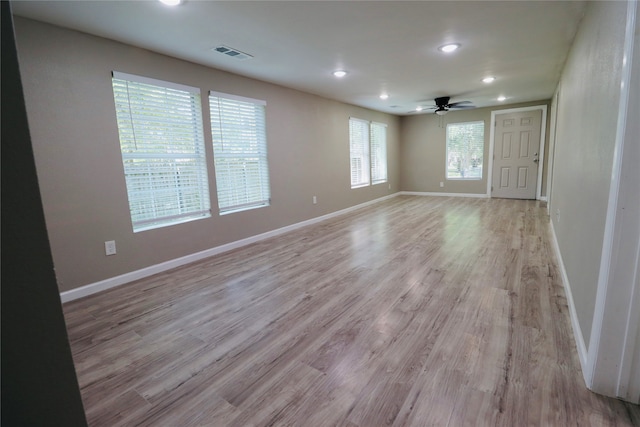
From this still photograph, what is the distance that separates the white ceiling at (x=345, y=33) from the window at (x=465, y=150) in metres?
3.27

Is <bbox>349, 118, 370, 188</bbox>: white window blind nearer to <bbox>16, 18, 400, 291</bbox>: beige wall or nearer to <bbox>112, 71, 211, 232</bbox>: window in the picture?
<bbox>16, 18, 400, 291</bbox>: beige wall

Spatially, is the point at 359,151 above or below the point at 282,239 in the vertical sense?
above

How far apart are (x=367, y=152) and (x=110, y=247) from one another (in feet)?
18.3

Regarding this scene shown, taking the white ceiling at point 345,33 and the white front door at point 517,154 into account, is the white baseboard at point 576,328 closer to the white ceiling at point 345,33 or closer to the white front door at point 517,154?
the white ceiling at point 345,33

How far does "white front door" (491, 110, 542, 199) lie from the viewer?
6895 mm

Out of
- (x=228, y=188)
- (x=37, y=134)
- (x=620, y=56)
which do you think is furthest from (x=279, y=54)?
(x=620, y=56)

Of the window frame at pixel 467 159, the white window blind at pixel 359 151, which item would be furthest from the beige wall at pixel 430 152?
the white window blind at pixel 359 151

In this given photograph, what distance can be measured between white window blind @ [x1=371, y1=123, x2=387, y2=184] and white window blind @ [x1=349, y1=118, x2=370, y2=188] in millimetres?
310

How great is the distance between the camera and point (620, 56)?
137 centimetres

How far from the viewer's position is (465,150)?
7805 millimetres

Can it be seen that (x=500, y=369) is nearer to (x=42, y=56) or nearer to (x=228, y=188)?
(x=228, y=188)

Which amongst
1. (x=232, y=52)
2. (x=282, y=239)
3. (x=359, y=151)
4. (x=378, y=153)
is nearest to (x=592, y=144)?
(x=232, y=52)

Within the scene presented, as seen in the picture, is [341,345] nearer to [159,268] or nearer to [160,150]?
[159,268]

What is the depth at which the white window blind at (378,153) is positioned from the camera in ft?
24.3
